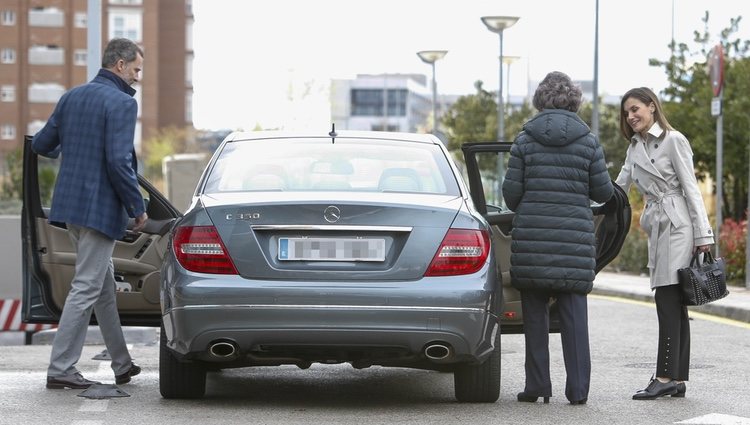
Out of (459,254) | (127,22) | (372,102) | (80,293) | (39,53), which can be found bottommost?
(372,102)

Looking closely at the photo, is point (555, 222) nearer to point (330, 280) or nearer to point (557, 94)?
point (557, 94)

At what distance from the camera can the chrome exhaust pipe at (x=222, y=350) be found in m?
7.54

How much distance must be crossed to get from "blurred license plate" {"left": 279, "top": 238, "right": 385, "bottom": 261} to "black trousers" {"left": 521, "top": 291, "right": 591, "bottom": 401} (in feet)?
4.16

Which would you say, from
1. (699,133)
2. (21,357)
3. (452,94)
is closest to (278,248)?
(21,357)

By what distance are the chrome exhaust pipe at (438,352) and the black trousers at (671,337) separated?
1.66 meters

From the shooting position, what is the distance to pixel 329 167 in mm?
8156

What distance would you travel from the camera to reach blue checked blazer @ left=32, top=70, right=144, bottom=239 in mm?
8516

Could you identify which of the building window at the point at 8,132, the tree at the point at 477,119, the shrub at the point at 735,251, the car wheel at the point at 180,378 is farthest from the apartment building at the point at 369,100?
the car wheel at the point at 180,378

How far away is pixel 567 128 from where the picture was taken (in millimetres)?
8266

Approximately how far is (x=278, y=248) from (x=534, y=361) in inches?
67.0

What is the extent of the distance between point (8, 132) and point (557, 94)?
8609cm

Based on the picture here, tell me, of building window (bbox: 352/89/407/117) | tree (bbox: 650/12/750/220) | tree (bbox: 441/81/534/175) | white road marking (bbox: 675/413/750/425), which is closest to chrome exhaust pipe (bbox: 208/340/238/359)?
white road marking (bbox: 675/413/750/425)

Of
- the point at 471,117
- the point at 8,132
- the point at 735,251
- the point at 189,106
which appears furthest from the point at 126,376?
the point at 189,106

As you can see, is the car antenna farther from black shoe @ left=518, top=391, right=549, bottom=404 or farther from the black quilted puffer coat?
black shoe @ left=518, top=391, right=549, bottom=404
